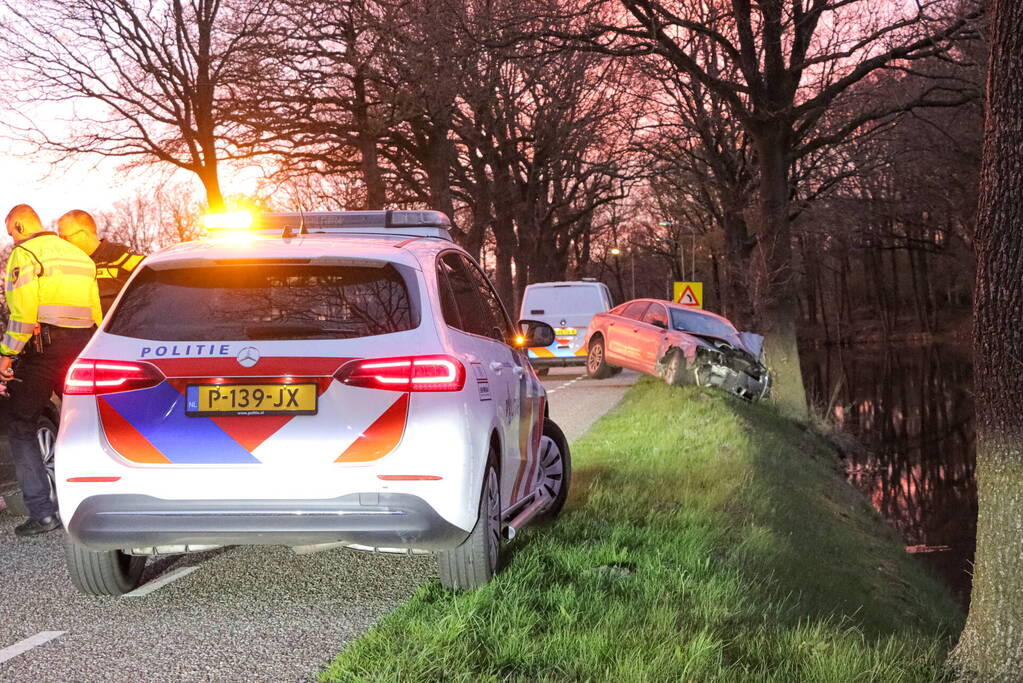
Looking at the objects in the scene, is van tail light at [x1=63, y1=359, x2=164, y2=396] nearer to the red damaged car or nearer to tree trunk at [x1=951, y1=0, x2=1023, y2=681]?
tree trunk at [x1=951, y1=0, x2=1023, y2=681]

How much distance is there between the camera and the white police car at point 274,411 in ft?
15.4

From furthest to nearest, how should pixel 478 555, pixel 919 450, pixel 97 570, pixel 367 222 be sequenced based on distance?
pixel 919 450 < pixel 367 222 < pixel 97 570 < pixel 478 555

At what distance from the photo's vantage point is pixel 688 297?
29562 mm

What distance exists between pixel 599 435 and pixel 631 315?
8367 millimetres

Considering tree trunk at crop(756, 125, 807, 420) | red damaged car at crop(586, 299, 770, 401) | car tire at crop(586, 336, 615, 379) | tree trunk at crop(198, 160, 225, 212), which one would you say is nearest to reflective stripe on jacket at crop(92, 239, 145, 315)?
red damaged car at crop(586, 299, 770, 401)

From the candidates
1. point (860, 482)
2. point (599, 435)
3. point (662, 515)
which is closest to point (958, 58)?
point (860, 482)

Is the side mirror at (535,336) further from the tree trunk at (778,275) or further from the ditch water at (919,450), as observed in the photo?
the tree trunk at (778,275)

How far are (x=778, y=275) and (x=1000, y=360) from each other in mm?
15289

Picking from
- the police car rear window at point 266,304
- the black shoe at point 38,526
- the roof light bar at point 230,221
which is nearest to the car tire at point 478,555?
the police car rear window at point 266,304

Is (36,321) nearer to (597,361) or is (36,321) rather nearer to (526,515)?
(526,515)

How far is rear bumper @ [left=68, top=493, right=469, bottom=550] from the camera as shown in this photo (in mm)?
4691

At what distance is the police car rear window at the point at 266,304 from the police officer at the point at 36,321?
240cm

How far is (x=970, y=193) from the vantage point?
38562 mm

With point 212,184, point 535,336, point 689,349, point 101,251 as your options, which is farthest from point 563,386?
point 535,336
